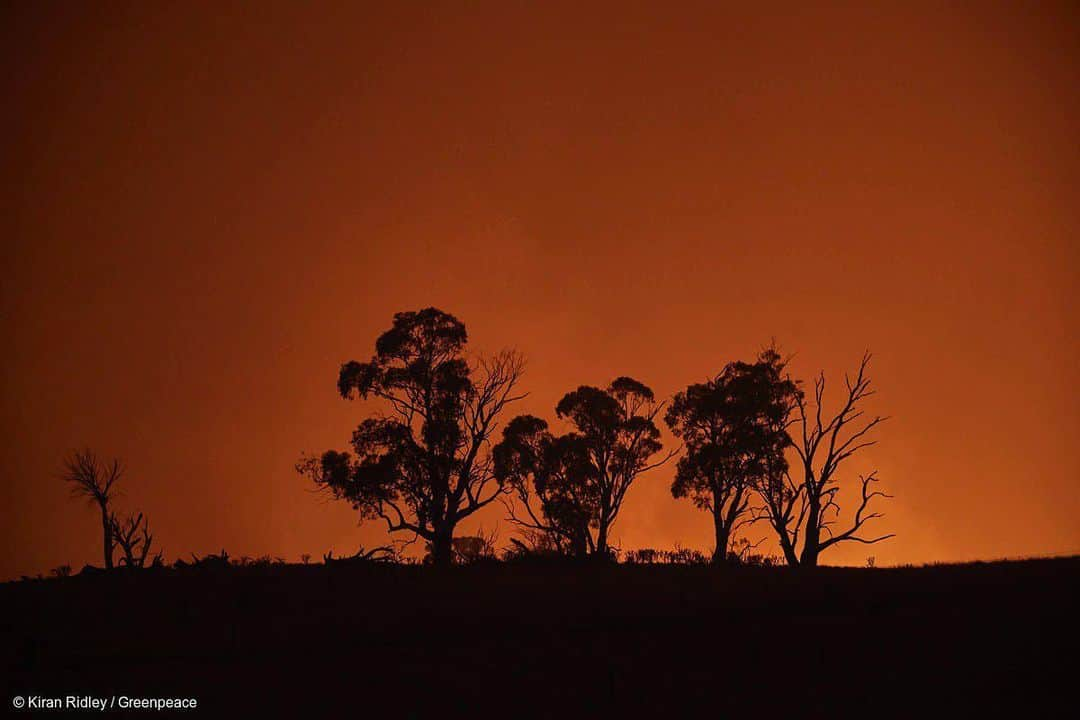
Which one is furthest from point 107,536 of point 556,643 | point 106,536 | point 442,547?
point 556,643

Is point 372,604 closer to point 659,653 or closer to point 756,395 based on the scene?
point 659,653

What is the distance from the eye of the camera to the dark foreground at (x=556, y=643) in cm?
2298

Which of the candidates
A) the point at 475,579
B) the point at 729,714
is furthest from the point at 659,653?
the point at 475,579

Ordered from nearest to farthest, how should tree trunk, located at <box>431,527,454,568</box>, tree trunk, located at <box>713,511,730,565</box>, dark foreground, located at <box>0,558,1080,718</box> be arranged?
1. dark foreground, located at <box>0,558,1080,718</box>
2. tree trunk, located at <box>431,527,454,568</box>
3. tree trunk, located at <box>713,511,730,565</box>

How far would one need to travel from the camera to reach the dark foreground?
22984 mm

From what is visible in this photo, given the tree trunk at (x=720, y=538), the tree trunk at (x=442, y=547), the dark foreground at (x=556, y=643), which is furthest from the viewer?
the tree trunk at (x=720, y=538)

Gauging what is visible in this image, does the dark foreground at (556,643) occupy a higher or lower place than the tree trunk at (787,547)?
lower

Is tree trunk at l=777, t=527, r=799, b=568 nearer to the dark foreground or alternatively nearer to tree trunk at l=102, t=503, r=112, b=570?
the dark foreground

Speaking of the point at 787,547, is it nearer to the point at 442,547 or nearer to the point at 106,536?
the point at 442,547

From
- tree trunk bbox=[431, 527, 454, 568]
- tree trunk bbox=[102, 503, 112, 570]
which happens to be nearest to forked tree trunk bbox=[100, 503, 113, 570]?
tree trunk bbox=[102, 503, 112, 570]

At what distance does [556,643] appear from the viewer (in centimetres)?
2716

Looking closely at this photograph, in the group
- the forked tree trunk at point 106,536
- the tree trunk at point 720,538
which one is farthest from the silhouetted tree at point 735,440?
the forked tree trunk at point 106,536

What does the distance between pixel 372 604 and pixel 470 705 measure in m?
10.1

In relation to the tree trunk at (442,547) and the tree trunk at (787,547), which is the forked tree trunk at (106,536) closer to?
the tree trunk at (442,547)
